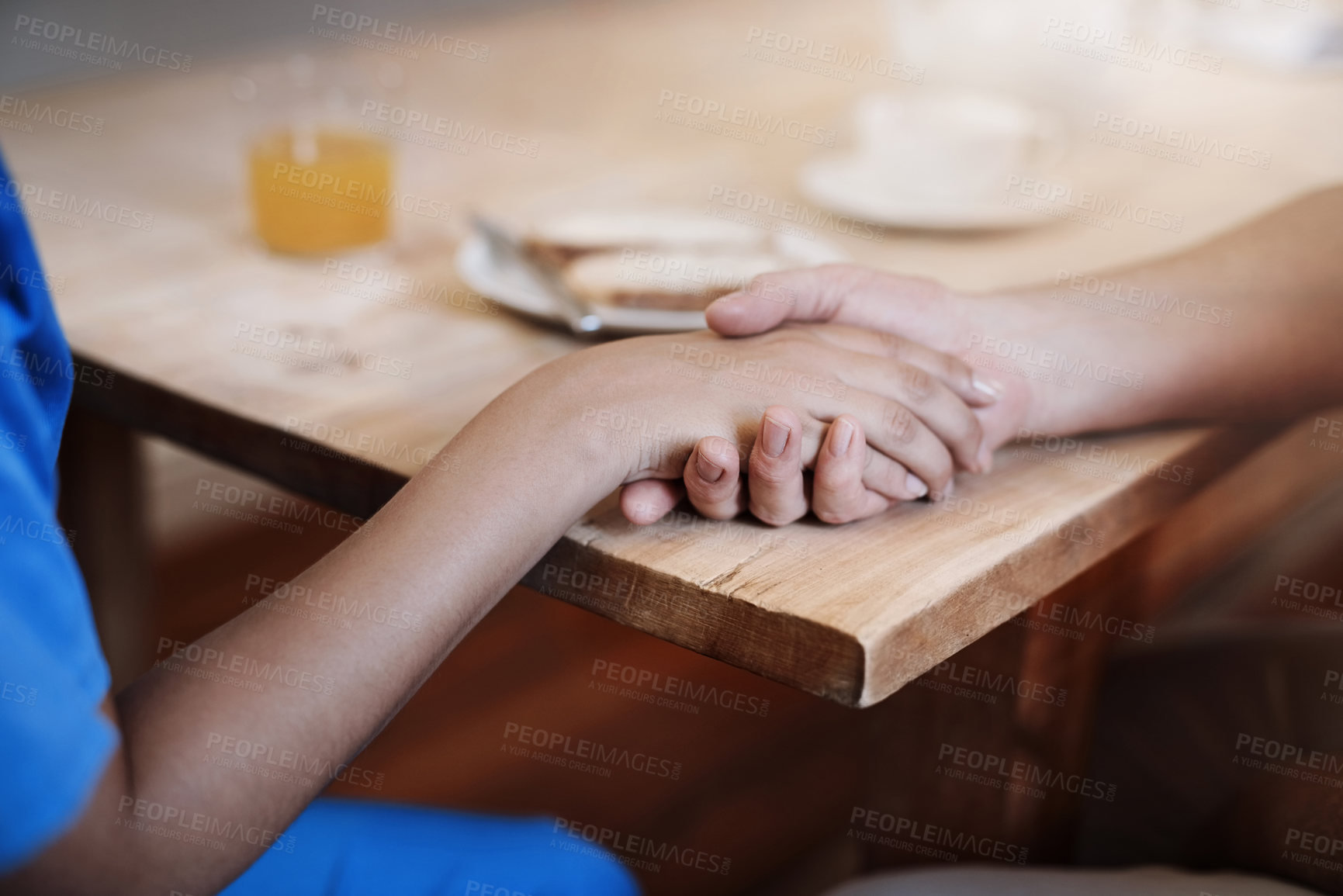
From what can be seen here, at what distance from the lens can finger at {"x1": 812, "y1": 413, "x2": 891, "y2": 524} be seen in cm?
62

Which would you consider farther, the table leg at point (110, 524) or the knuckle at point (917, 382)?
the table leg at point (110, 524)

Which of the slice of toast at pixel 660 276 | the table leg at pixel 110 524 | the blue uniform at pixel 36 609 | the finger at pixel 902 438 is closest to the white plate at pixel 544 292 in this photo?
the slice of toast at pixel 660 276

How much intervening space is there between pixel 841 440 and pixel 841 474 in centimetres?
2

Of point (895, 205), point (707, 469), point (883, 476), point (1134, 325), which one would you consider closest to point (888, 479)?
point (883, 476)

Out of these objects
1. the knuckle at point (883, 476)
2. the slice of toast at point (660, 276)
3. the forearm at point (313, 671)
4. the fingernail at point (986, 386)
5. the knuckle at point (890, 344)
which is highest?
the knuckle at point (890, 344)

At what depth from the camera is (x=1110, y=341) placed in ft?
2.61

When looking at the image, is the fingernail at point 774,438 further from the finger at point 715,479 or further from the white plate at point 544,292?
the white plate at point 544,292

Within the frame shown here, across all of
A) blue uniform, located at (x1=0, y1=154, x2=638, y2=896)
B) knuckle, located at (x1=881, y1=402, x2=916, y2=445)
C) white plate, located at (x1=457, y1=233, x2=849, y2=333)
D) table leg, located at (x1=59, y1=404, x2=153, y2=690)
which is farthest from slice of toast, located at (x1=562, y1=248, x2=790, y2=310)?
table leg, located at (x1=59, y1=404, x2=153, y2=690)

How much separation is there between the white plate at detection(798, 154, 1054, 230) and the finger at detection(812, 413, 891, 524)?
0.51 meters

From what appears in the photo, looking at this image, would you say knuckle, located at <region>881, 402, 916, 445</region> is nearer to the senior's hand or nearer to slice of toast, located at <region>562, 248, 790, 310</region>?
the senior's hand

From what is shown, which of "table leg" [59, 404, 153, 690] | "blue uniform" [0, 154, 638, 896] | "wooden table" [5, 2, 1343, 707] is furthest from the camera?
"table leg" [59, 404, 153, 690]

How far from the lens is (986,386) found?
2.33ft

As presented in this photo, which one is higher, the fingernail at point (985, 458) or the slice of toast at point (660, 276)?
the slice of toast at point (660, 276)

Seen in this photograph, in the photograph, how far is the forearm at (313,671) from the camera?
497 millimetres
